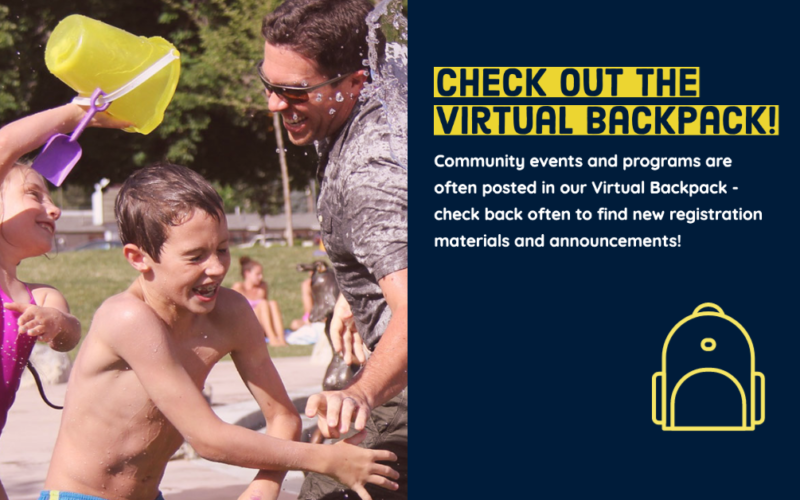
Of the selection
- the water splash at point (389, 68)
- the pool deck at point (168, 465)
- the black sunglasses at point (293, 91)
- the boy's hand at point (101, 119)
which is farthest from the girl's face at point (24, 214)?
the pool deck at point (168, 465)

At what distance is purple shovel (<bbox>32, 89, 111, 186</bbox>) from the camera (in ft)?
10.3

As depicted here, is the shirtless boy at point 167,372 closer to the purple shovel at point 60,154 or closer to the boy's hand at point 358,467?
the boy's hand at point 358,467

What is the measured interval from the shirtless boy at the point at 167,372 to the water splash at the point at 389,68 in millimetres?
698

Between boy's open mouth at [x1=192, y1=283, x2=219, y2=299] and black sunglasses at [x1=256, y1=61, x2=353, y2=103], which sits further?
black sunglasses at [x1=256, y1=61, x2=353, y2=103]

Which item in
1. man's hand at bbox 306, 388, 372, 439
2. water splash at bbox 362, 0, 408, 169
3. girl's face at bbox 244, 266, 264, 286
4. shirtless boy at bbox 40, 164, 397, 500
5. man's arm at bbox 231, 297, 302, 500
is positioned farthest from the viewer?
girl's face at bbox 244, 266, 264, 286

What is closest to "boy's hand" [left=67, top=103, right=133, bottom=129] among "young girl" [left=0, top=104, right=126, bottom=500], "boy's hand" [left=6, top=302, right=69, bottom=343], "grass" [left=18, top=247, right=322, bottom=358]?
"young girl" [left=0, top=104, right=126, bottom=500]

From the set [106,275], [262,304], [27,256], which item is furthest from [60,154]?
[106,275]

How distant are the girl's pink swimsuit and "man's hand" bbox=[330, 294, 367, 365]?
3.48ft

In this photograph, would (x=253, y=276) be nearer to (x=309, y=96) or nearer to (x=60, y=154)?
(x=60, y=154)

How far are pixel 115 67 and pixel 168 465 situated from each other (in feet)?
12.1

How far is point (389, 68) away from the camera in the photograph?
3.28 metres

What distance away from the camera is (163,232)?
2650mm

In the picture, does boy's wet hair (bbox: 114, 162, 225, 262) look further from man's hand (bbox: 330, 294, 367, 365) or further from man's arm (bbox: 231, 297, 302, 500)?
man's hand (bbox: 330, 294, 367, 365)

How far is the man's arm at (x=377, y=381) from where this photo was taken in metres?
2.43
